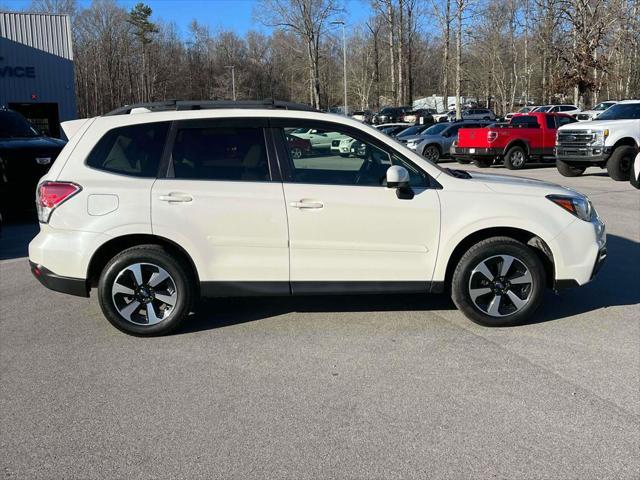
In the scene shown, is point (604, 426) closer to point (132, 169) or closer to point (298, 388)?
point (298, 388)

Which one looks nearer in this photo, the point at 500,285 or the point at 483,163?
the point at 500,285

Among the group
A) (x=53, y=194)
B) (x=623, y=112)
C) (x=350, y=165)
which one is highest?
(x=623, y=112)

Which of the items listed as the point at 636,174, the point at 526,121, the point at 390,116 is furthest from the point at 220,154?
the point at 390,116

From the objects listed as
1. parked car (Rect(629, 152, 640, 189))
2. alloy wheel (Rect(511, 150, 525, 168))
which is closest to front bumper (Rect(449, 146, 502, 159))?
alloy wheel (Rect(511, 150, 525, 168))

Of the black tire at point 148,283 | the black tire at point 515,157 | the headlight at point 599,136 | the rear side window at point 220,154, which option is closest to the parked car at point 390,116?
the black tire at point 515,157

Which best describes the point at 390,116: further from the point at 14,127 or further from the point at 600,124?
the point at 14,127

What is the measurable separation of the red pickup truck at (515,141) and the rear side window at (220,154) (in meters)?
16.4

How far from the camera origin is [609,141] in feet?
50.9

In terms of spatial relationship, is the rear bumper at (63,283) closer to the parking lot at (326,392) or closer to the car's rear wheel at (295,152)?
the parking lot at (326,392)

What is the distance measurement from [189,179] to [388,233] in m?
1.63

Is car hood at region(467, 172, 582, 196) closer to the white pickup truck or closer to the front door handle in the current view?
the front door handle

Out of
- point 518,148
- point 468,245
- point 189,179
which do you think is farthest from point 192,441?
point 518,148

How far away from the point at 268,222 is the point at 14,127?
947 cm

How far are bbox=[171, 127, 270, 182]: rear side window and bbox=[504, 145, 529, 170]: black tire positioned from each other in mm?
16848
